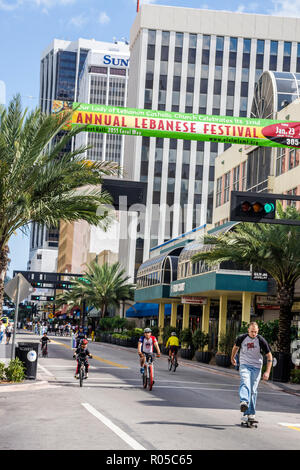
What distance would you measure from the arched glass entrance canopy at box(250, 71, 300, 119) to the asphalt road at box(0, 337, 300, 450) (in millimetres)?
25385

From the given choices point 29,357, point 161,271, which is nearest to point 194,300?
point 161,271

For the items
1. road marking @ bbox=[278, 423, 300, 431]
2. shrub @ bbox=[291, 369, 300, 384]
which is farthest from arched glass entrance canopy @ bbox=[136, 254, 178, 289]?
road marking @ bbox=[278, 423, 300, 431]

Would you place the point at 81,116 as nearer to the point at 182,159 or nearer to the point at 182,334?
the point at 182,334

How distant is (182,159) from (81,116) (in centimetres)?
7626

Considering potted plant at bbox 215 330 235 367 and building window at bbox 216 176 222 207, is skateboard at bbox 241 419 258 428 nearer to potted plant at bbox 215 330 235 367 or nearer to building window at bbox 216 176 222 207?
potted plant at bbox 215 330 235 367

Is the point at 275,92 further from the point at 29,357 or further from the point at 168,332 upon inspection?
the point at 29,357

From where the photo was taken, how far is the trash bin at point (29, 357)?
20.4 m

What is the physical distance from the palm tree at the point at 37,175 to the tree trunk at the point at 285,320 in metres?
12.2

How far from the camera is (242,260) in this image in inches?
1283

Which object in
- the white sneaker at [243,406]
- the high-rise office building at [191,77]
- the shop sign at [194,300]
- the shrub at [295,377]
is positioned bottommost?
the shrub at [295,377]

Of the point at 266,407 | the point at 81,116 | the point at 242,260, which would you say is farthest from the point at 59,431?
the point at 242,260

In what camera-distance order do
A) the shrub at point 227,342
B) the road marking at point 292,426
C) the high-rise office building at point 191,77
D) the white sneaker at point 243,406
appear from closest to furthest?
the white sneaker at point 243,406 → the road marking at point 292,426 → the shrub at point 227,342 → the high-rise office building at point 191,77

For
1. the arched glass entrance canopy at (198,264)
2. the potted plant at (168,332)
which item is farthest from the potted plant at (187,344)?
the arched glass entrance canopy at (198,264)

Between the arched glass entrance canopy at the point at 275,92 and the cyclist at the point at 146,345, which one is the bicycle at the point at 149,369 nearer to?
the cyclist at the point at 146,345
